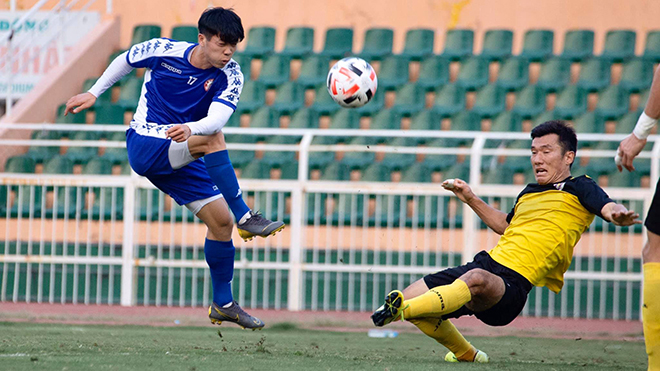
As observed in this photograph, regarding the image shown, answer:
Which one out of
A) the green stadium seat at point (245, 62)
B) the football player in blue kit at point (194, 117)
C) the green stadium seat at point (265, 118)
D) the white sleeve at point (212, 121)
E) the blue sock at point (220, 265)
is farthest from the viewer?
the green stadium seat at point (245, 62)

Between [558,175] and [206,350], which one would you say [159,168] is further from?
[558,175]

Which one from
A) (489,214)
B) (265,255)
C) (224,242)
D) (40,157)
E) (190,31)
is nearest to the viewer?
(489,214)

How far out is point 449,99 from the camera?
11383 mm

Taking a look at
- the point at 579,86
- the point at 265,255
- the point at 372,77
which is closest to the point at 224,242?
the point at 372,77

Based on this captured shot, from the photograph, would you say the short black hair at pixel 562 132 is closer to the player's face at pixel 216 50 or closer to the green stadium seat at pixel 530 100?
the player's face at pixel 216 50

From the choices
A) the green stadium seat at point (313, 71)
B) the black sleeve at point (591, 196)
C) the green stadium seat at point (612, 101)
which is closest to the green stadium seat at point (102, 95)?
the green stadium seat at point (313, 71)

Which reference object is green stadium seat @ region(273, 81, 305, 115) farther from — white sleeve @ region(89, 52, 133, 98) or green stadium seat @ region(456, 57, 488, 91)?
white sleeve @ region(89, 52, 133, 98)

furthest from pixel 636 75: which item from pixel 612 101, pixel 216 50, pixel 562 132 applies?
pixel 216 50

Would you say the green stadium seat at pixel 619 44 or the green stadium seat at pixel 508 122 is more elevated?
the green stadium seat at pixel 619 44

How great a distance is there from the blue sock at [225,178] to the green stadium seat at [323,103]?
577 centimetres

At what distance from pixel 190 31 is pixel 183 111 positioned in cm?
738

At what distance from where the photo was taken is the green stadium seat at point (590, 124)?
10.7 m

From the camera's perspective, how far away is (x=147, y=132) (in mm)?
5566

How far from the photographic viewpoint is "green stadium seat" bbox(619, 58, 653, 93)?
36.8 ft
